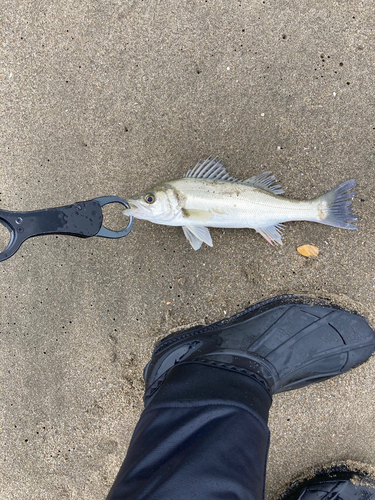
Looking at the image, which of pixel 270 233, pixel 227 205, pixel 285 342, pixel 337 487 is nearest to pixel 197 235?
pixel 227 205

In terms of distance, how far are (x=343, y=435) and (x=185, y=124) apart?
3150 millimetres

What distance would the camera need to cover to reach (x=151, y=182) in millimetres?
2803

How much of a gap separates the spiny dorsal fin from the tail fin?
406mm

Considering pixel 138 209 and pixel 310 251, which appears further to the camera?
pixel 310 251

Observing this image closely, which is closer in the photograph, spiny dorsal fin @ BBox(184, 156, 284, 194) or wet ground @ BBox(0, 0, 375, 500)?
spiny dorsal fin @ BBox(184, 156, 284, 194)

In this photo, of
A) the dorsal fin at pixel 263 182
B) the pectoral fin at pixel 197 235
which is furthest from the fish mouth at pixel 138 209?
the dorsal fin at pixel 263 182

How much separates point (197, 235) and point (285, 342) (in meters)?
1.21

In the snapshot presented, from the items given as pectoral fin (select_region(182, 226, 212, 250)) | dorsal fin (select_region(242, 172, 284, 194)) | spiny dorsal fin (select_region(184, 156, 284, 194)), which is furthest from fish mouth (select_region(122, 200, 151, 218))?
dorsal fin (select_region(242, 172, 284, 194))

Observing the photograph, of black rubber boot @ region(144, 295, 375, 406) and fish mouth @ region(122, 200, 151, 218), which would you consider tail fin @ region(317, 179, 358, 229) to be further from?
fish mouth @ region(122, 200, 151, 218)

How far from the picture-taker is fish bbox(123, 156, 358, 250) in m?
2.43

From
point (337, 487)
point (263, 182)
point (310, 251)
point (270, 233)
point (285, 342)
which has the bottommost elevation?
point (337, 487)

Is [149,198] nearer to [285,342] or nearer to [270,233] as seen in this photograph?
[270,233]

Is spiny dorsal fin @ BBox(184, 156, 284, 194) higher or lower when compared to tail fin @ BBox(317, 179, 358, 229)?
higher

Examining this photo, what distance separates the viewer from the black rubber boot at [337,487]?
259 centimetres
